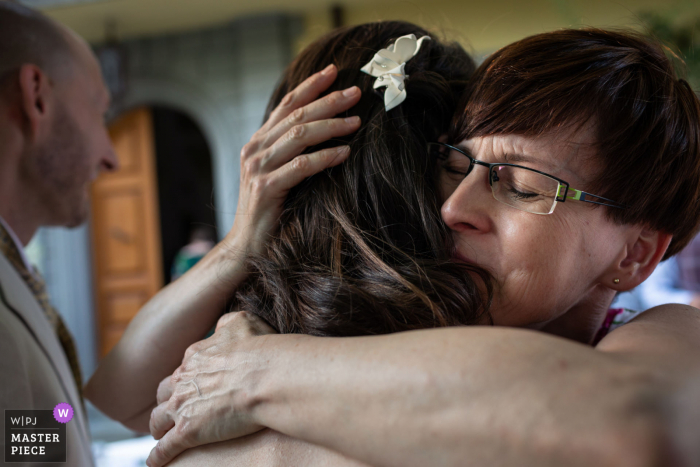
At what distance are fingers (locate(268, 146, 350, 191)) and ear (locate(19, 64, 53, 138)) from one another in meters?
1.04

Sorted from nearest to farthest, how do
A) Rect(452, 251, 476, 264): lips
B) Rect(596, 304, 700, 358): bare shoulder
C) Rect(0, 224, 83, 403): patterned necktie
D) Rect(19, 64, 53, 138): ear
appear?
Rect(596, 304, 700, 358): bare shoulder, Rect(452, 251, 476, 264): lips, Rect(0, 224, 83, 403): patterned necktie, Rect(19, 64, 53, 138): ear

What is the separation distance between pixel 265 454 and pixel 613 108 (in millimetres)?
835

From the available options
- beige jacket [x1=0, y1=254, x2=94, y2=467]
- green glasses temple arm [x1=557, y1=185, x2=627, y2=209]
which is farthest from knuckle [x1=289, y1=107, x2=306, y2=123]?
beige jacket [x1=0, y1=254, x2=94, y2=467]

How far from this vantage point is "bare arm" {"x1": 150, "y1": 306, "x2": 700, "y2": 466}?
552 millimetres

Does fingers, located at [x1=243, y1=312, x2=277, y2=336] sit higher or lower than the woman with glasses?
lower

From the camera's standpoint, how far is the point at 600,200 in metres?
0.96

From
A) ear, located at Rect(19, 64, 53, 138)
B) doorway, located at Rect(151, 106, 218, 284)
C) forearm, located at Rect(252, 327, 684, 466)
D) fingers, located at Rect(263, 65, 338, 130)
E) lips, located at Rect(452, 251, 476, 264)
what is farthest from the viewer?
doorway, located at Rect(151, 106, 218, 284)

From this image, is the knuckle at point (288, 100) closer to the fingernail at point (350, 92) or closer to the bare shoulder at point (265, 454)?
the fingernail at point (350, 92)

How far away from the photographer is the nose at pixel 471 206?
3.16ft

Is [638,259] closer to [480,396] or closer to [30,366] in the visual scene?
[480,396]

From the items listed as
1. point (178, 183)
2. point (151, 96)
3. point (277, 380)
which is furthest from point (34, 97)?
point (178, 183)

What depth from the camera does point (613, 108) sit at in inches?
37.3

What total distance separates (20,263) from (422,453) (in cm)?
131

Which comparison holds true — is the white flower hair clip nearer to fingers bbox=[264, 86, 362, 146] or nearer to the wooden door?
fingers bbox=[264, 86, 362, 146]
